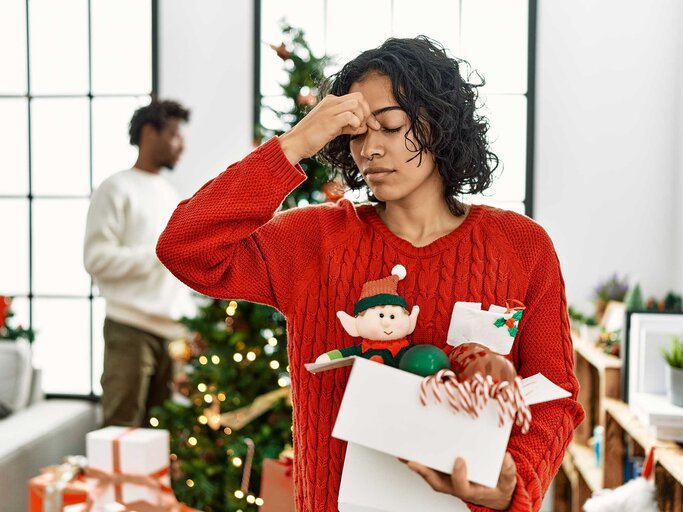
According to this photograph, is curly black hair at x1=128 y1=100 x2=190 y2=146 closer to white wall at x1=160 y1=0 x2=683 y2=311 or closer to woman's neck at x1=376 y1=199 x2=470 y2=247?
white wall at x1=160 y1=0 x2=683 y2=311

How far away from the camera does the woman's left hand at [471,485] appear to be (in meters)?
0.80

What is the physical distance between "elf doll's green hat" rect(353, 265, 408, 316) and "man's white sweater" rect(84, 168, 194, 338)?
2078 mm

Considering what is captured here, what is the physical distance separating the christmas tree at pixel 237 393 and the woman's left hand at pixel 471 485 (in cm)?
144

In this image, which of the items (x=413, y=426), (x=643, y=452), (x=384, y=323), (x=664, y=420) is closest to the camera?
(x=413, y=426)

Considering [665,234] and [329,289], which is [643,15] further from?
[329,289]

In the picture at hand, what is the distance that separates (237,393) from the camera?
7.78ft

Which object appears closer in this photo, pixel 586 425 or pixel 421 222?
pixel 421 222

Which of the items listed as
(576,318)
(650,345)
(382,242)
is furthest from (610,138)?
(382,242)

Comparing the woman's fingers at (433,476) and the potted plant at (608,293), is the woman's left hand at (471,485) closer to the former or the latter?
the woman's fingers at (433,476)

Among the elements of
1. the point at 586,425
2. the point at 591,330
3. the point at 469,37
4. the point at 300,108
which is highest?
the point at 469,37

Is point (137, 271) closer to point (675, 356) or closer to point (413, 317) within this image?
point (675, 356)

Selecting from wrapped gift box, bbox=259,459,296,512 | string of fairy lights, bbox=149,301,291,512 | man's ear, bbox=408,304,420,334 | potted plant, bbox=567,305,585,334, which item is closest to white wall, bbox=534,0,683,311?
potted plant, bbox=567,305,585,334

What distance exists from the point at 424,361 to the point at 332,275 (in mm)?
292

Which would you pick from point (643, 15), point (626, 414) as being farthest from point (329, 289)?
point (643, 15)
